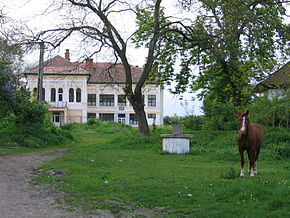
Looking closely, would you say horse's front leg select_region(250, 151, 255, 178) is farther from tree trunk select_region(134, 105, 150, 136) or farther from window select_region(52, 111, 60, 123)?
window select_region(52, 111, 60, 123)

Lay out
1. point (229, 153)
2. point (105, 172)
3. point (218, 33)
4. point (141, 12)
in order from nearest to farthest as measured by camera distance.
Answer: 1. point (105, 172)
2. point (229, 153)
3. point (218, 33)
4. point (141, 12)

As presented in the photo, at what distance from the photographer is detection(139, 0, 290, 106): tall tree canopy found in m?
18.0

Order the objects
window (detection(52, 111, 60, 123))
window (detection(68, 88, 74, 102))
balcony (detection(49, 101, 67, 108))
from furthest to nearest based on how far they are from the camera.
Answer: window (detection(68, 88, 74, 102)), window (detection(52, 111, 60, 123)), balcony (detection(49, 101, 67, 108))

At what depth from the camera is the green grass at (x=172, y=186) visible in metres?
6.11

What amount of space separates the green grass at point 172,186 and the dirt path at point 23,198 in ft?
1.29

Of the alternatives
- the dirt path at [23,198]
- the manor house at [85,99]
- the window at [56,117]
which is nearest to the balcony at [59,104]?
the manor house at [85,99]

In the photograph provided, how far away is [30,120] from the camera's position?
19.7m

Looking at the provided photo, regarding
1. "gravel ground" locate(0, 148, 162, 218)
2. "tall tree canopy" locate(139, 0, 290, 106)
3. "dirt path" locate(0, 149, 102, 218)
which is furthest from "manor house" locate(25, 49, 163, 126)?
"gravel ground" locate(0, 148, 162, 218)

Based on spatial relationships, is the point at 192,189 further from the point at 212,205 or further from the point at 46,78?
the point at 46,78

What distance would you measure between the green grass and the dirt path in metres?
0.39

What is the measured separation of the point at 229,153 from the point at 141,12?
10970 mm

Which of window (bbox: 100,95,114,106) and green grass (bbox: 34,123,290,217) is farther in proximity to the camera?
window (bbox: 100,95,114,106)

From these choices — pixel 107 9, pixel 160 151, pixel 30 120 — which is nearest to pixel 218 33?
pixel 107 9

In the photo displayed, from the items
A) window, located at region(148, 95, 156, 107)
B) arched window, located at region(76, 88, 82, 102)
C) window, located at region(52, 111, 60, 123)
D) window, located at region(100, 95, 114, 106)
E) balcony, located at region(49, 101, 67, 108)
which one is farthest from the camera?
window, located at region(148, 95, 156, 107)
